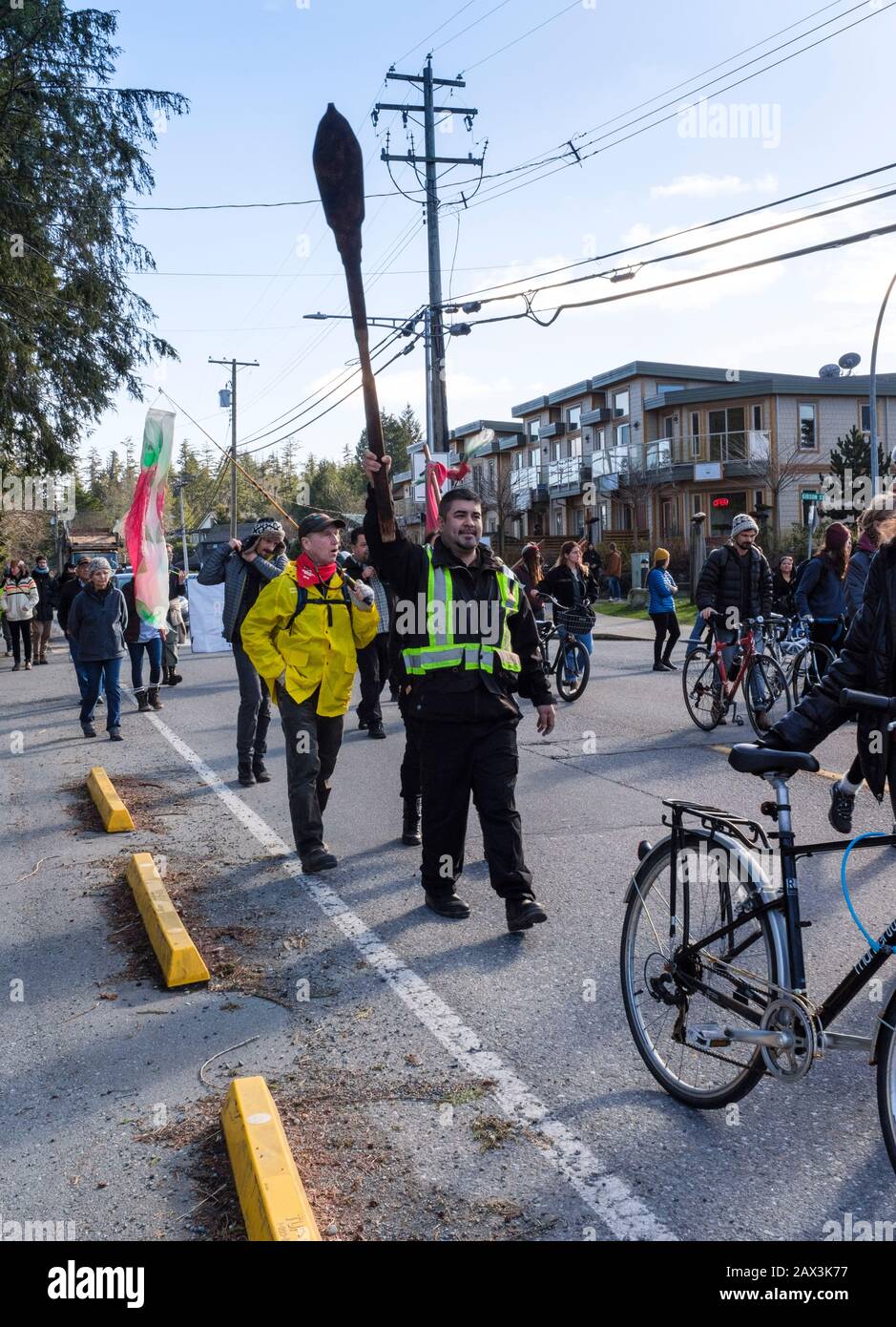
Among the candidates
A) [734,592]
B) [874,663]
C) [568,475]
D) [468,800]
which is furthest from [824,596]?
[568,475]

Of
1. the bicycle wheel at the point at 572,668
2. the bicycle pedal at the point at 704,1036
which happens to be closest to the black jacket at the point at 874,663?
the bicycle pedal at the point at 704,1036

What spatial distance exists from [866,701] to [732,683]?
7.72 meters

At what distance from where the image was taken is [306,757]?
6.85 m

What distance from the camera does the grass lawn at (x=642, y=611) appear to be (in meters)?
29.1

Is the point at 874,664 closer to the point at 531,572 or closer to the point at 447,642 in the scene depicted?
the point at 447,642

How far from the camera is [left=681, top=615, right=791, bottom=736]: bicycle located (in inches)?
428

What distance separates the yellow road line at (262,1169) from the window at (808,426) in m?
48.4

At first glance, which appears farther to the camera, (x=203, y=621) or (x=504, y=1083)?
(x=203, y=621)

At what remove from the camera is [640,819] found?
25.2 feet

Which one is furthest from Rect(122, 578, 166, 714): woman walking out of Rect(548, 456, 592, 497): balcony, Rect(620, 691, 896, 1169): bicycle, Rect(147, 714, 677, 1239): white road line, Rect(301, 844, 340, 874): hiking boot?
Rect(548, 456, 592, 497): balcony

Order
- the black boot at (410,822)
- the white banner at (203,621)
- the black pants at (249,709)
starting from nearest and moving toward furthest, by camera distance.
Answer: the black boot at (410,822) < the black pants at (249,709) < the white banner at (203,621)

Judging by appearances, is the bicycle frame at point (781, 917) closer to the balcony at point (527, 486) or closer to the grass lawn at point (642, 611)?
the grass lawn at point (642, 611)

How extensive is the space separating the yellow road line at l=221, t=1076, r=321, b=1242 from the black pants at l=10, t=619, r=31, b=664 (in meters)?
18.8
